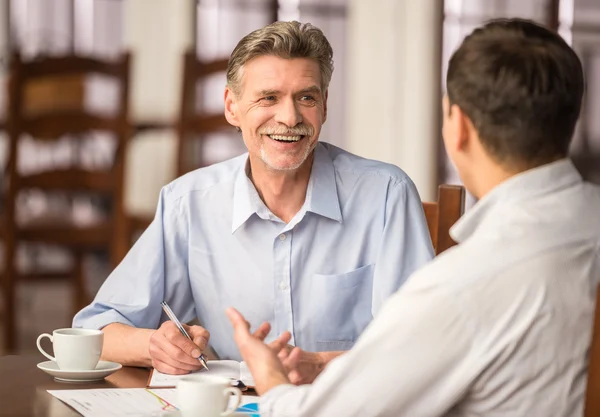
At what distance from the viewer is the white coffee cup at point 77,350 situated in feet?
4.56

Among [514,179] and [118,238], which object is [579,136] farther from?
[514,179]

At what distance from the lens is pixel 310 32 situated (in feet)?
5.85

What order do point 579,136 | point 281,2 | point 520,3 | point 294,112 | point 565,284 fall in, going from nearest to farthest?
point 565,284 < point 294,112 < point 281,2 < point 520,3 < point 579,136

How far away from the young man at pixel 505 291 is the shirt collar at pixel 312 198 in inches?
30.8

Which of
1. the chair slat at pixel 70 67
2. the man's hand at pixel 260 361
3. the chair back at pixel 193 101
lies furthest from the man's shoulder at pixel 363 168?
the chair slat at pixel 70 67

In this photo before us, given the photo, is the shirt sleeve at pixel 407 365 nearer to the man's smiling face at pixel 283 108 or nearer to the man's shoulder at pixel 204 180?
the man's smiling face at pixel 283 108

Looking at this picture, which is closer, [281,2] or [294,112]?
[294,112]

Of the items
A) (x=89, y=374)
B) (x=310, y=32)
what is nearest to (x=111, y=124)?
(x=310, y=32)

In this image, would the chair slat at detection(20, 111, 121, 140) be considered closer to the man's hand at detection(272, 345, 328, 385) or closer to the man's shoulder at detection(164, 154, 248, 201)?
the man's shoulder at detection(164, 154, 248, 201)

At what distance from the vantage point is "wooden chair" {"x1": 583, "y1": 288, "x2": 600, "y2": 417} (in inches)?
35.2

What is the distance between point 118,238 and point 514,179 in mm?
Result: 3057

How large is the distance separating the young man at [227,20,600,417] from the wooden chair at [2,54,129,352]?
9.59 feet

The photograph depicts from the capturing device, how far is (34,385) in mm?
1358

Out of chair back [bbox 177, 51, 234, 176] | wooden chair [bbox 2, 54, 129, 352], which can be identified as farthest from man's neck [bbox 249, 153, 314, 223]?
wooden chair [bbox 2, 54, 129, 352]
